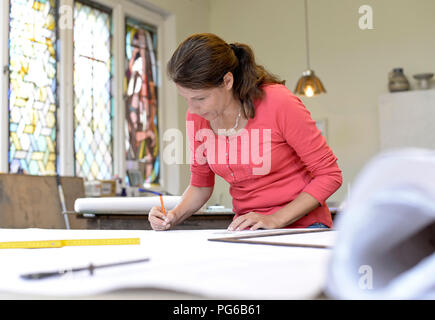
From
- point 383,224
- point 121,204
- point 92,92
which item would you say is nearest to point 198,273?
point 383,224

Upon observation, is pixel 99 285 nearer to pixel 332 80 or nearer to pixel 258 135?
pixel 258 135

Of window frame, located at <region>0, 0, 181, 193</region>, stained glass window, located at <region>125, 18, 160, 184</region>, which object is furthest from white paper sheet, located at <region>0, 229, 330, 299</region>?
stained glass window, located at <region>125, 18, 160, 184</region>

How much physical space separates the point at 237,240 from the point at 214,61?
75cm

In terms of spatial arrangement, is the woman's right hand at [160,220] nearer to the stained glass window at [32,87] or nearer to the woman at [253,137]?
the woman at [253,137]

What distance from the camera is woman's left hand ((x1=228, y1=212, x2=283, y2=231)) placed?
1.42 meters

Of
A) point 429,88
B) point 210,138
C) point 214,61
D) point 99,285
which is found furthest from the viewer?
point 429,88

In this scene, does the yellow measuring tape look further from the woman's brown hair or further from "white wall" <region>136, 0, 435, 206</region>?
"white wall" <region>136, 0, 435, 206</region>

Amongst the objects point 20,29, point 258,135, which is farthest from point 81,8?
point 258,135

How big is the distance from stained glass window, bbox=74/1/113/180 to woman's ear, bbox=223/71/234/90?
12.4ft

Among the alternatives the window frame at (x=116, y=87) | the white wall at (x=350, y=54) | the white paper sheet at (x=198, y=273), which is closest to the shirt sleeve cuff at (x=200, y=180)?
the white paper sheet at (x=198, y=273)

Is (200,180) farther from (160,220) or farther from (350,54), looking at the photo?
(350,54)

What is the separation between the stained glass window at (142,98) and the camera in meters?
6.08

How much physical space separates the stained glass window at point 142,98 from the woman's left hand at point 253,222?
463 centimetres
